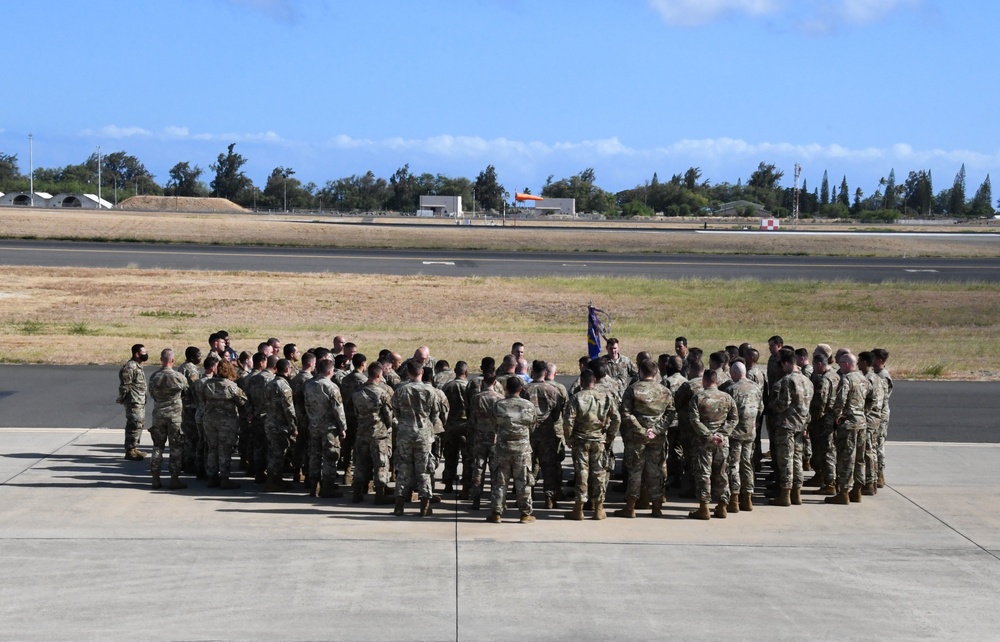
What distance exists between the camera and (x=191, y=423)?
41.8ft

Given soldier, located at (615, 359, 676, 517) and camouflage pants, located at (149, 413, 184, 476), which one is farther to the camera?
camouflage pants, located at (149, 413, 184, 476)

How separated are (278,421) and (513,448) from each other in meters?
3.09

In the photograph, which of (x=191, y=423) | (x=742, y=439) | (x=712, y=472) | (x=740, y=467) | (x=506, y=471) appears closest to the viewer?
(x=506, y=471)

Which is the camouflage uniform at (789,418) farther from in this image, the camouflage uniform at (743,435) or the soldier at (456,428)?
the soldier at (456,428)

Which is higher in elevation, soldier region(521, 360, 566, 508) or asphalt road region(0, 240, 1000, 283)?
asphalt road region(0, 240, 1000, 283)

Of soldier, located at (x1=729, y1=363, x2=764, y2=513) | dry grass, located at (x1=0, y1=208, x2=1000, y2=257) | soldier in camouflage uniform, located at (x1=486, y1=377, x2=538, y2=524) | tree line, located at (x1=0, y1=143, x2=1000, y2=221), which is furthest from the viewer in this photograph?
tree line, located at (x1=0, y1=143, x2=1000, y2=221)

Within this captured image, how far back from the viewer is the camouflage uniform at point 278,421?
11867mm

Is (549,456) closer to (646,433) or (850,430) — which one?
(646,433)

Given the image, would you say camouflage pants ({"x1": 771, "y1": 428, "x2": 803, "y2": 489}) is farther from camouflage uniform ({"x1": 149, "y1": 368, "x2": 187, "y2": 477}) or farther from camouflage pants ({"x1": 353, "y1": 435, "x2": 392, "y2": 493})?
camouflage uniform ({"x1": 149, "y1": 368, "x2": 187, "y2": 477})

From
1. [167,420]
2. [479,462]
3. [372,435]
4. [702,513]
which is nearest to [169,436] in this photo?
[167,420]

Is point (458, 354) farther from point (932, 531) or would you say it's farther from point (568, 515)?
point (932, 531)

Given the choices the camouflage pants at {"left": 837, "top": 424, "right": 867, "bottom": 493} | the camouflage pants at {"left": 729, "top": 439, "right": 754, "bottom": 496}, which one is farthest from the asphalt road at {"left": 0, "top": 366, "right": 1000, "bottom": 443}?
the camouflage pants at {"left": 729, "top": 439, "right": 754, "bottom": 496}

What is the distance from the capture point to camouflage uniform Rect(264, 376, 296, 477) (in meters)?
11.9

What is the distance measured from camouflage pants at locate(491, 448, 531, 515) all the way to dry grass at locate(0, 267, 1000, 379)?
11.9m
